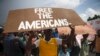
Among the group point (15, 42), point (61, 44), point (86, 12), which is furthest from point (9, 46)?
point (86, 12)

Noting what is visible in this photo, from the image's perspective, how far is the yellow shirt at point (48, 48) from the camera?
15.5 feet

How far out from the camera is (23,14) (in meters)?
4.45

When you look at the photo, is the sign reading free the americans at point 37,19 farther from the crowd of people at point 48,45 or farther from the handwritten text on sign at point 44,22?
the crowd of people at point 48,45

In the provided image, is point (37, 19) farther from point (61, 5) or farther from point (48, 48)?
point (61, 5)

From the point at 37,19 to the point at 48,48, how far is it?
1.90 feet

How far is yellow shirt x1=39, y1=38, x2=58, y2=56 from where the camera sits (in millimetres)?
4719

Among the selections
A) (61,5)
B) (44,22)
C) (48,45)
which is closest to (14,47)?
(48,45)

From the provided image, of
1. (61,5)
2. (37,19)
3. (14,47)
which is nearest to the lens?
(37,19)

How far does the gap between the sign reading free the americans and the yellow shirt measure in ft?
1.29

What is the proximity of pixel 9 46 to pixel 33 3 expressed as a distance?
193 cm

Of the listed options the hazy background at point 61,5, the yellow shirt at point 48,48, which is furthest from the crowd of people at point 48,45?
the hazy background at point 61,5

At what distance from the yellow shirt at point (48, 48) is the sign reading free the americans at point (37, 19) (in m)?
0.39

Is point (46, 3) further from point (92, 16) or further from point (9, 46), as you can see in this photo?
point (9, 46)

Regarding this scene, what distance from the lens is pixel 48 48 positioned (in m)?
4.74
